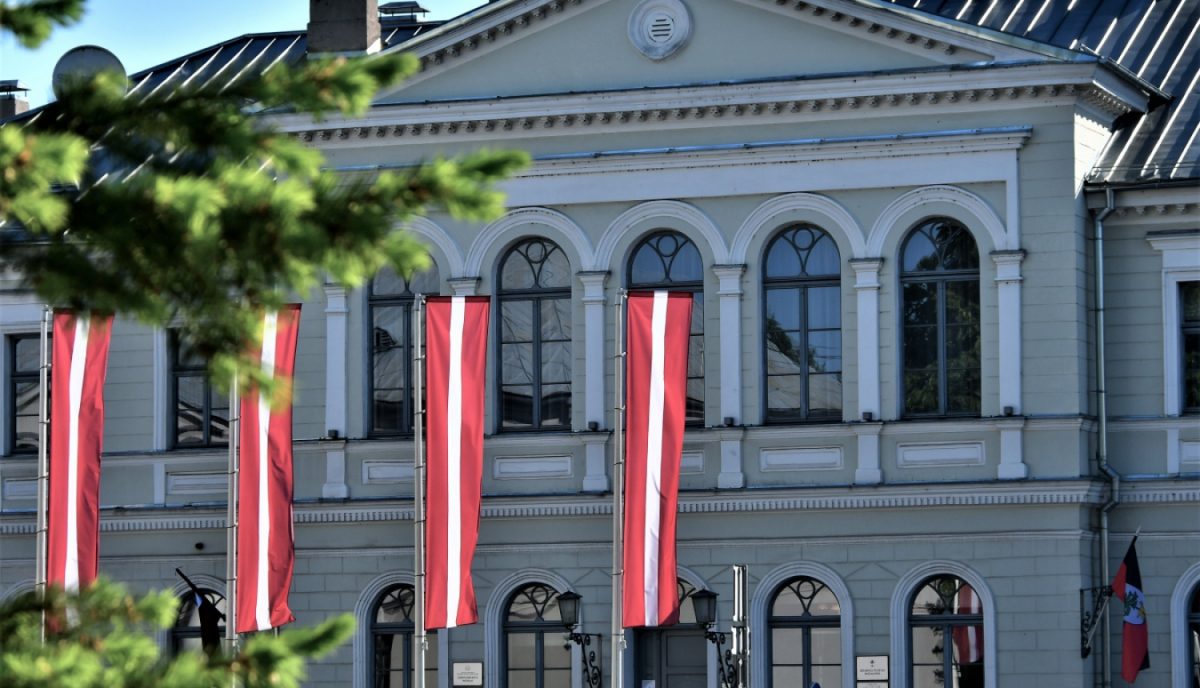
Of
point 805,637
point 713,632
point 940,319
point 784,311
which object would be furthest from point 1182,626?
point 784,311

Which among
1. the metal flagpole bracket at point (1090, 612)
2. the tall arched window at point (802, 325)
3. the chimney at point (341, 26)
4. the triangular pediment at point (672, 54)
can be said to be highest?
the chimney at point (341, 26)

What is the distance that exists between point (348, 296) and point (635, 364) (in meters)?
4.77

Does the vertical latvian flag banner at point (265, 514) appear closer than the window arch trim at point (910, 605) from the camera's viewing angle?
No

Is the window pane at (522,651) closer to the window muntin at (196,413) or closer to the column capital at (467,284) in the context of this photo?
the column capital at (467,284)

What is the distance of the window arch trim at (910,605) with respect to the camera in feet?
71.8

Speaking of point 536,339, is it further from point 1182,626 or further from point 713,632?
point 1182,626

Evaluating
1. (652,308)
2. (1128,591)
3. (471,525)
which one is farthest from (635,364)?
(1128,591)

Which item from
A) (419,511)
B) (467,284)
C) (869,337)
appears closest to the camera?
(419,511)

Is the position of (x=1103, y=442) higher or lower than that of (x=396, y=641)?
higher

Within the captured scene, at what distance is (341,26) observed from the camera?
25719mm

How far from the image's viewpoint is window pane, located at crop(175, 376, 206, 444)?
25422mm

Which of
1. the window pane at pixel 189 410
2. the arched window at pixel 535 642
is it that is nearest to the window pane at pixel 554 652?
the arched window at pixel 535 642

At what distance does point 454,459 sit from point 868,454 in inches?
187

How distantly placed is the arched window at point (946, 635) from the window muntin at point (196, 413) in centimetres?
911
